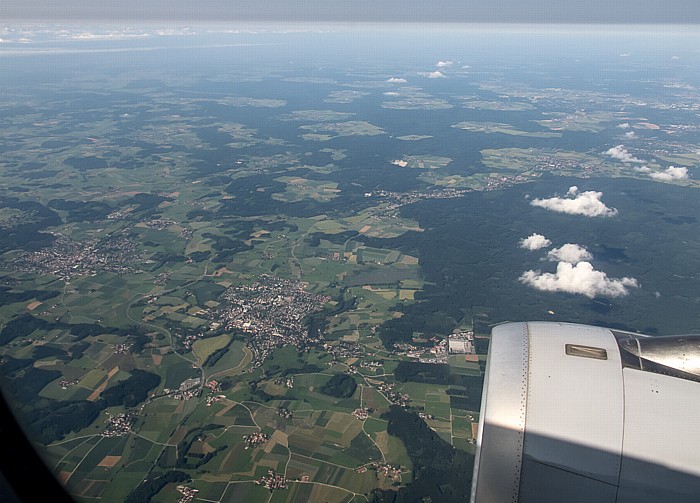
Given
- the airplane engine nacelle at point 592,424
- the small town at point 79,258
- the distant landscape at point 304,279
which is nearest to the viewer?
the airplane engine nacelle at point 592,424

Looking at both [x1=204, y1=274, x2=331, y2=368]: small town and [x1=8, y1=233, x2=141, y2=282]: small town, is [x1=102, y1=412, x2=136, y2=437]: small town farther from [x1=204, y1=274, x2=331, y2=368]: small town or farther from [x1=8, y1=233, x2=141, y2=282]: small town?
[x1=8, y1=233, x2=141, y2=282]: small town

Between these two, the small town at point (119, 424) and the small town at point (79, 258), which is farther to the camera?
the small town at point (79, 258)

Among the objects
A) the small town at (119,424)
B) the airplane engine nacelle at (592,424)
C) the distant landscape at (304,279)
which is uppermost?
the airplane engine nacelle at (592,424)

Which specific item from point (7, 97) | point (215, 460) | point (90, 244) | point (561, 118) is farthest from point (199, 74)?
point (215, 460)

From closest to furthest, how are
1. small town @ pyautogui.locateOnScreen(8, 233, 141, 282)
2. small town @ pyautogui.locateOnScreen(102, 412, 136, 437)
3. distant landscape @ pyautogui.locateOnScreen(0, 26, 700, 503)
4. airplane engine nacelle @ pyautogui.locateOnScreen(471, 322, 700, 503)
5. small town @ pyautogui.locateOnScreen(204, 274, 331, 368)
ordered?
airplane engine nacelle @ pyautogui.locateOnScreen(471, 322, 700, 503), distant landscape @ pyautogui.locateOnScreen(0, 26, 700, 503), small town @ pyautogui.locateOnScreen(102, 412, 136, 437), small town @ pyautogui.locateOnScreen(204, 274, 331, 368), small town @ pyautogui.locateOnScreen(8, 233, 141, 282)

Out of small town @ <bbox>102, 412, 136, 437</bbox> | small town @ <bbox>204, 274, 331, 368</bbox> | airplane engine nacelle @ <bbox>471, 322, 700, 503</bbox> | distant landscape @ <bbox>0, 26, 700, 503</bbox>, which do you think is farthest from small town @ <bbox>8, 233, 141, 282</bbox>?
airplane engine nacelle @ <bbox>471, 322, 700, 503</bbox>

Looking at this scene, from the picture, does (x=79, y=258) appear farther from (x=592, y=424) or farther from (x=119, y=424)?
(x=592, y=424)

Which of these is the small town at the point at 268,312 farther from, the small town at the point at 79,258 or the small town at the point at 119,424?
the small town at the point at 79,258

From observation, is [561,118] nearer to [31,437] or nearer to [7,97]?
[31,437]

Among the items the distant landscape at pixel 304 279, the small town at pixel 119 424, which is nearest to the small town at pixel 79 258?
the distant landscape at pixel 304 279
